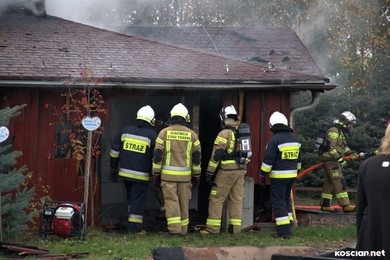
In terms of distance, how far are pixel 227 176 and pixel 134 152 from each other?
153 cm

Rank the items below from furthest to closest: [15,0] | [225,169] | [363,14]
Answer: [363,14] → [15,0] → [225,169]

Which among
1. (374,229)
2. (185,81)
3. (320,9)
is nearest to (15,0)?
(185,81)

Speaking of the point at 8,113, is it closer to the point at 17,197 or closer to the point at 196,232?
the point at 17,197

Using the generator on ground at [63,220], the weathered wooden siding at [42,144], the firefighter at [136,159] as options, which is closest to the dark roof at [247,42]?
the firefighter at [136,159]

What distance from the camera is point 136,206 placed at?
1016 cm

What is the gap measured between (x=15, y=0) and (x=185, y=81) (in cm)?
413

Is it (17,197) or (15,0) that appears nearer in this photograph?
(17,197)

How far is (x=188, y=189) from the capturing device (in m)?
10.2

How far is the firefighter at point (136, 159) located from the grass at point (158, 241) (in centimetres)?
38

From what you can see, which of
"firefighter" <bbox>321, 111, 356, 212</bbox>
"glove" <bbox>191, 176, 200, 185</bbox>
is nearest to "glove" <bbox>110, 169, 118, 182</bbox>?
"glove" <bbox>191, 176, 200, 185</bbox>

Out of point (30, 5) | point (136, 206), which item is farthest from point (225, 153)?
point (30, 5)

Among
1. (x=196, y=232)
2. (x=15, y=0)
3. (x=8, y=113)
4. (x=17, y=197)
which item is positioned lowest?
(x=196, y=232)

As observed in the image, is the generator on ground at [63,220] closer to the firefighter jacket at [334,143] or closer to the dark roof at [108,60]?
the dark roof at [108,60]

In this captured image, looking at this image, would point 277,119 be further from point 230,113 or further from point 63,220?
point 63,220
